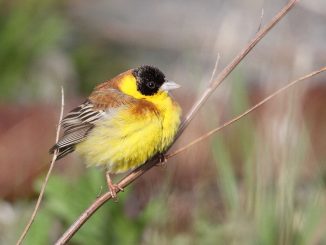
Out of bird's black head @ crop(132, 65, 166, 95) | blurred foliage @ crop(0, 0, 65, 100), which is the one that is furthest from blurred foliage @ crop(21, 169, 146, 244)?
blurred foliage @ crop(0, 0, 65, 100)

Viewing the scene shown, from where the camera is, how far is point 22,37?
727 centimetres

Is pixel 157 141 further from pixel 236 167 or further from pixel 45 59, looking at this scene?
pixel 45 59

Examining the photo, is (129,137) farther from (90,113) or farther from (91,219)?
(91,219)

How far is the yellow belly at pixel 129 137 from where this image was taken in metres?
3.53

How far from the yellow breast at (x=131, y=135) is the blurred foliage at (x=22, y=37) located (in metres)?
3.25

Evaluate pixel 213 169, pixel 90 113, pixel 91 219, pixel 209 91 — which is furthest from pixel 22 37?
pixel 209 91

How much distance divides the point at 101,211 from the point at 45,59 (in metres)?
3.77

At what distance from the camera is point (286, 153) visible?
3783mm

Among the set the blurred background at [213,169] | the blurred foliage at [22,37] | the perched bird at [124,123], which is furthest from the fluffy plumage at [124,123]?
the blurred foliage at [22,37]

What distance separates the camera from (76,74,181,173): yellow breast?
11.6 ft

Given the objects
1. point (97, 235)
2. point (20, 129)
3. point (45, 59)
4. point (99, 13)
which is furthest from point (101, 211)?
point (99, 13)

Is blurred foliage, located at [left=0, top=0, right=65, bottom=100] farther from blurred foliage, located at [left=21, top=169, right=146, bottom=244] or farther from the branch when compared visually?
the branch

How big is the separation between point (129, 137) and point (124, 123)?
0.08 meters

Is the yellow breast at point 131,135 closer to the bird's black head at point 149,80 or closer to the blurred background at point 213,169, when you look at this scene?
the bird's black head at point 149,80
